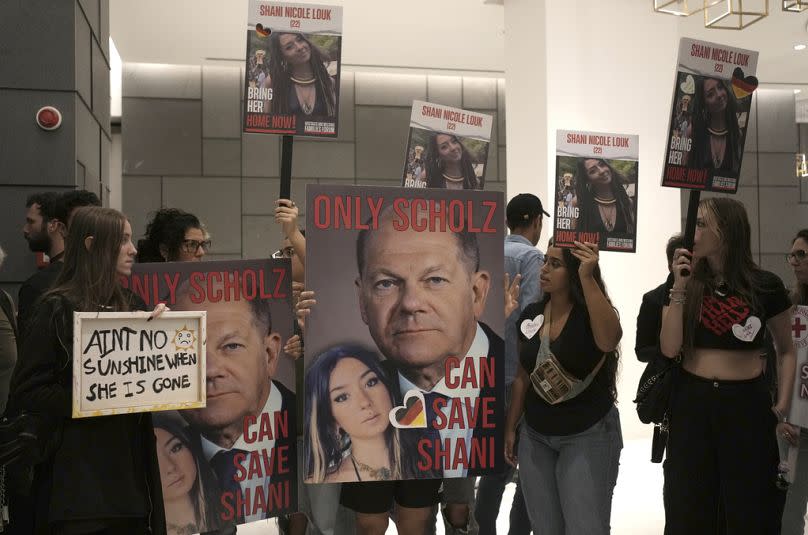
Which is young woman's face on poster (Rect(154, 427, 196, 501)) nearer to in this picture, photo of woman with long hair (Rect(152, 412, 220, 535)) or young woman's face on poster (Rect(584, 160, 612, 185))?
photo of woman with long hair (Rect(152, 412, 220, 535))

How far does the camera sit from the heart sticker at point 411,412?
2828 millimetres

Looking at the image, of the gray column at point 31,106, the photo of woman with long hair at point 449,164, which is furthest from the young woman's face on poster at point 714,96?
the gray column at point 31,106

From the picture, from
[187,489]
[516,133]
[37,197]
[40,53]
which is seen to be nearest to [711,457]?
[187,489]

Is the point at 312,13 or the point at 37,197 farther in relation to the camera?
the point at 37,197

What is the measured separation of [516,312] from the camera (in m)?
3.97

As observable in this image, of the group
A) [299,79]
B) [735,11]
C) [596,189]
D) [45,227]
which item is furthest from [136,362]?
[735,11]

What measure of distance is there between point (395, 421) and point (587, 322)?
30.1 inches

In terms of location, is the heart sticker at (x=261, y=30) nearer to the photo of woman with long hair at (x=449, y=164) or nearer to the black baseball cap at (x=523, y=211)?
the photo of woman with long hair at (x=449, y=164)

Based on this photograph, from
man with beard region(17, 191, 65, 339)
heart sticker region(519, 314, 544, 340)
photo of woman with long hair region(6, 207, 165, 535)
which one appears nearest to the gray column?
man with beard region(17, 191, 65, 339)

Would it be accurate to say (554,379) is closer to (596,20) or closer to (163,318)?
(163,318)

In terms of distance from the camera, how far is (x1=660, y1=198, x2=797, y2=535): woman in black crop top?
3068mm

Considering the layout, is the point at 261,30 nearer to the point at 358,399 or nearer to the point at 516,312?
the point at 358,399

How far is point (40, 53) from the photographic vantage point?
4.22 m

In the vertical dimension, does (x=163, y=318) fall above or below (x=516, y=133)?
below
